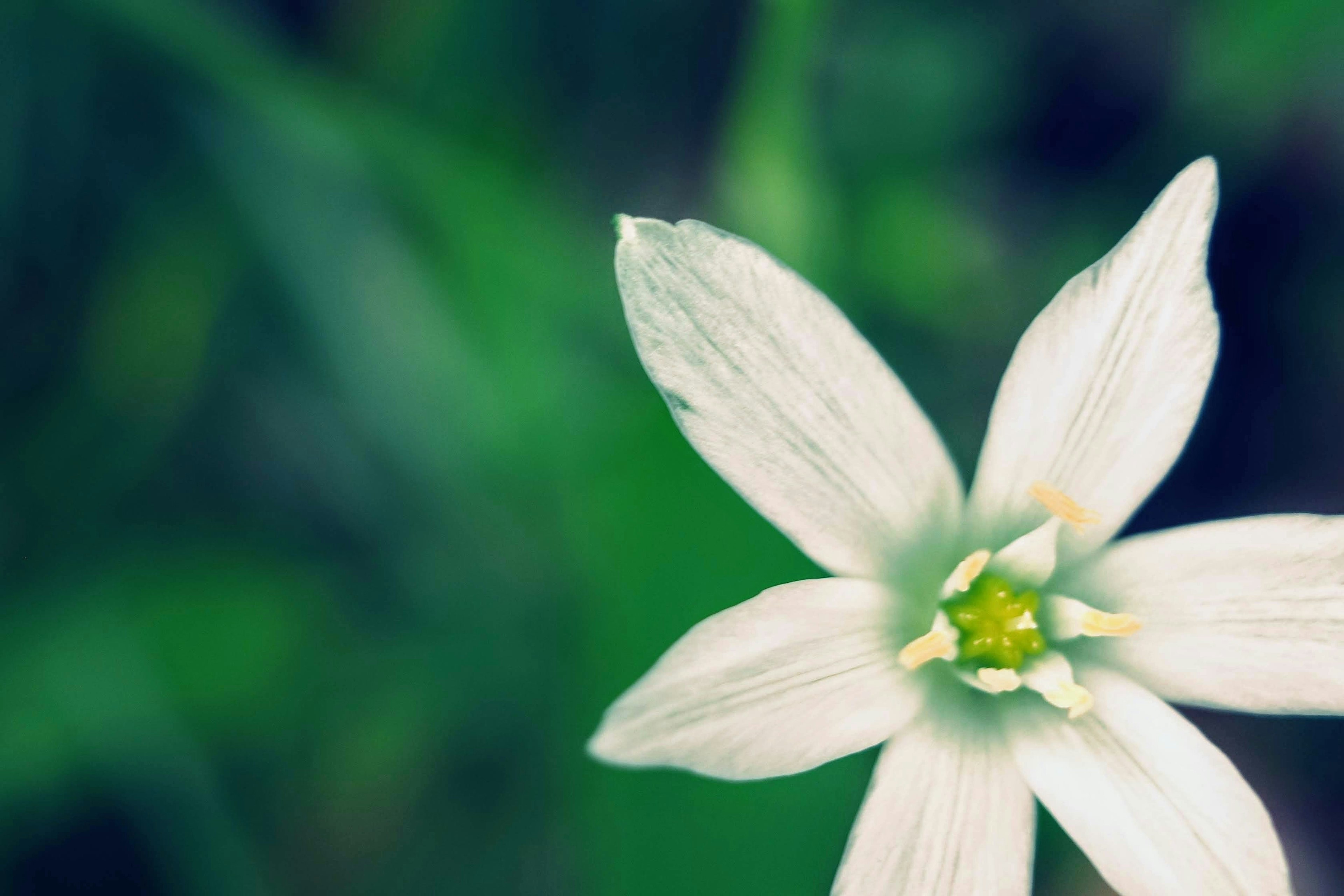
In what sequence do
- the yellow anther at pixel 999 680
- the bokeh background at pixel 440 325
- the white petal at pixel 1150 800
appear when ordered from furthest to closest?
the bokeh background at pixel 440 325 → the yellow anther at pixel 999 680 → the white petal at pixel 1150 800

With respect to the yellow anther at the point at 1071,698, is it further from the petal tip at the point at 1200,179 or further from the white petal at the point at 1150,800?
the petal tip at the point at 1200,179

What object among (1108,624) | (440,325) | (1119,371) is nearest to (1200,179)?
(1119,371)

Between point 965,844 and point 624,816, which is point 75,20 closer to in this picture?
point 624,816

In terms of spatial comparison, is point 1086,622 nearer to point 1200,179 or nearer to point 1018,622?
point 1018,622

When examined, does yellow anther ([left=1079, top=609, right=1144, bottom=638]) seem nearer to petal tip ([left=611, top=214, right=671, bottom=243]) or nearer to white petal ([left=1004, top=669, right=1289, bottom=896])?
white petal ([left=1004, top=669, right=1289, bottom=896])

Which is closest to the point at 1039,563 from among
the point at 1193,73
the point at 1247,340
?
the point at 1247,340

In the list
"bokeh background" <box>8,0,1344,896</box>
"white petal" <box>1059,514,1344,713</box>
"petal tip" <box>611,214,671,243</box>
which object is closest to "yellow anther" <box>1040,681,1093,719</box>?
"white petal" <box>1059,514,1344,713</box>

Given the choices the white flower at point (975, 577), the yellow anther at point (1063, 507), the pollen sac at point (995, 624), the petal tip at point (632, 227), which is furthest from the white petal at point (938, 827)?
the petal tip at point (632, 227)
